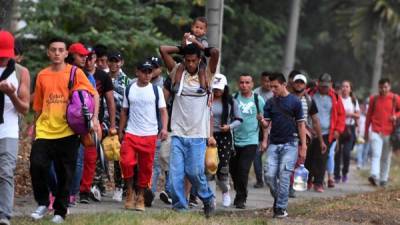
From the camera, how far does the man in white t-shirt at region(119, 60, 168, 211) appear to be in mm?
11164

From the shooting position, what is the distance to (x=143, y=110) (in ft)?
36.6

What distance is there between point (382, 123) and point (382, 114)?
6.9 inches

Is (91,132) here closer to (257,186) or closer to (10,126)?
(10,126)

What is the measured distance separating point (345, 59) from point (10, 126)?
31.9m

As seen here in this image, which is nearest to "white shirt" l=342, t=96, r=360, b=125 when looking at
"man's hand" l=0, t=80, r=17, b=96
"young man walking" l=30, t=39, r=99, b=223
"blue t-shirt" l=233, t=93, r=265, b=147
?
"blue t-shirt" l=233, t=93, r=265, b=147

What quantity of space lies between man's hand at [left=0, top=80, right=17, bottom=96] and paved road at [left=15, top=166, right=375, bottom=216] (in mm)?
2181

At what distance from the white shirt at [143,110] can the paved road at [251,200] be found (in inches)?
38.8

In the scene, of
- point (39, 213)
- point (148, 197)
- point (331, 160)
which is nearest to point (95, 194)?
point (148, 197)

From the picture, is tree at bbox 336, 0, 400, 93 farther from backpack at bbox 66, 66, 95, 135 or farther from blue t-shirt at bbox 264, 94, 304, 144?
backpack at bbox 66, 66, 95, 135

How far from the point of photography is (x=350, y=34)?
82.3 feet

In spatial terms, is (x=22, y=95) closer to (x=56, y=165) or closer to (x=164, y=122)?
(x=56, y=165)

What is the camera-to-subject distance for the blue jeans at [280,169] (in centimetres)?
1124

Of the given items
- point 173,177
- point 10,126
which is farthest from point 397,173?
point 10,126

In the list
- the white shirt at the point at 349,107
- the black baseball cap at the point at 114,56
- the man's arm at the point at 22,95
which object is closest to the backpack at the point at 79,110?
the man's arm at the point at 22,95
